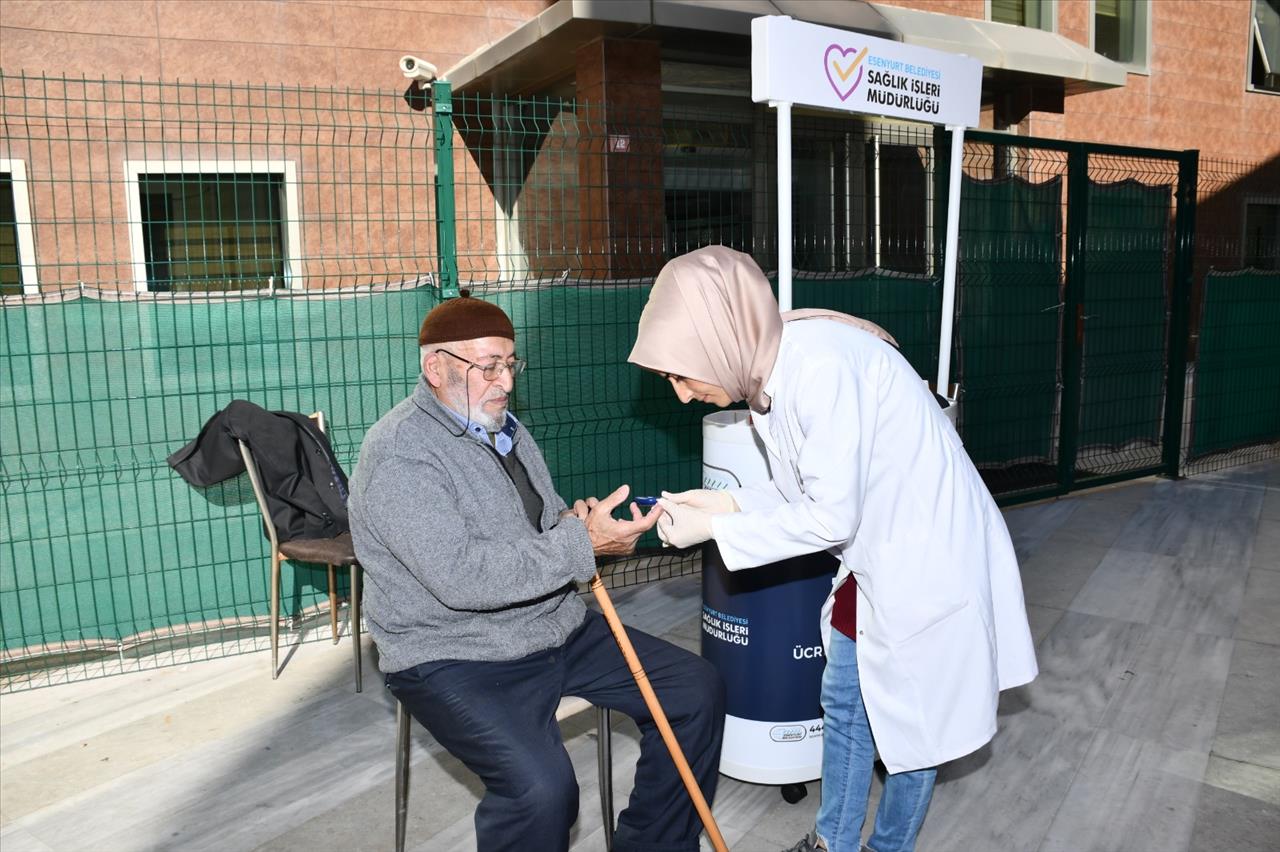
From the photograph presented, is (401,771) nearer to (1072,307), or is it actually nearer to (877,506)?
(877,506)

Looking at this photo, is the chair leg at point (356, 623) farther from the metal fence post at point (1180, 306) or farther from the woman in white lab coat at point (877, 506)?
the metal fence post at point (1180, 306)

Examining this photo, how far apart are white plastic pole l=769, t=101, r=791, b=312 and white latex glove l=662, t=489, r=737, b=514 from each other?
0.83 m

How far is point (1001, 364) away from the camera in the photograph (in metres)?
6.59

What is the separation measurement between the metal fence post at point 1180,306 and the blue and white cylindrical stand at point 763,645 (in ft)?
17.9

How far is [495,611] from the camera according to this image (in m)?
2.43

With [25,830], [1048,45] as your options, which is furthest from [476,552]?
[1048,45]

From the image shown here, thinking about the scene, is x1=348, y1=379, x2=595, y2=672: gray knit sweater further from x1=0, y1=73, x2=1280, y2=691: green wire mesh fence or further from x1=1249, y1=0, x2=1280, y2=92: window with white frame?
x1=1249, y1=0, x2=1280, y2=92: window with white frame

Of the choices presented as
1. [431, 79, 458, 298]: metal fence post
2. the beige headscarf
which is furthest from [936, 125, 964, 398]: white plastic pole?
[431, 79, 458, 298]: metal fence post

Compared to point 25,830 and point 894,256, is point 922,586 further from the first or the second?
point 894,256

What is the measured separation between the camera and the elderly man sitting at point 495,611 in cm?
225

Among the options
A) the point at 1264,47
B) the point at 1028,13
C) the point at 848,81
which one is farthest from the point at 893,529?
the point at 1264,47

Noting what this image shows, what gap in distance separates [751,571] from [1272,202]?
625 inches

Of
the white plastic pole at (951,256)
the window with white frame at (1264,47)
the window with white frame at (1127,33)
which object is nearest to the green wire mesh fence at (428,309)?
the white plastic pole at (951,256)

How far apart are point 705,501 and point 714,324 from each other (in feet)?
1.95
